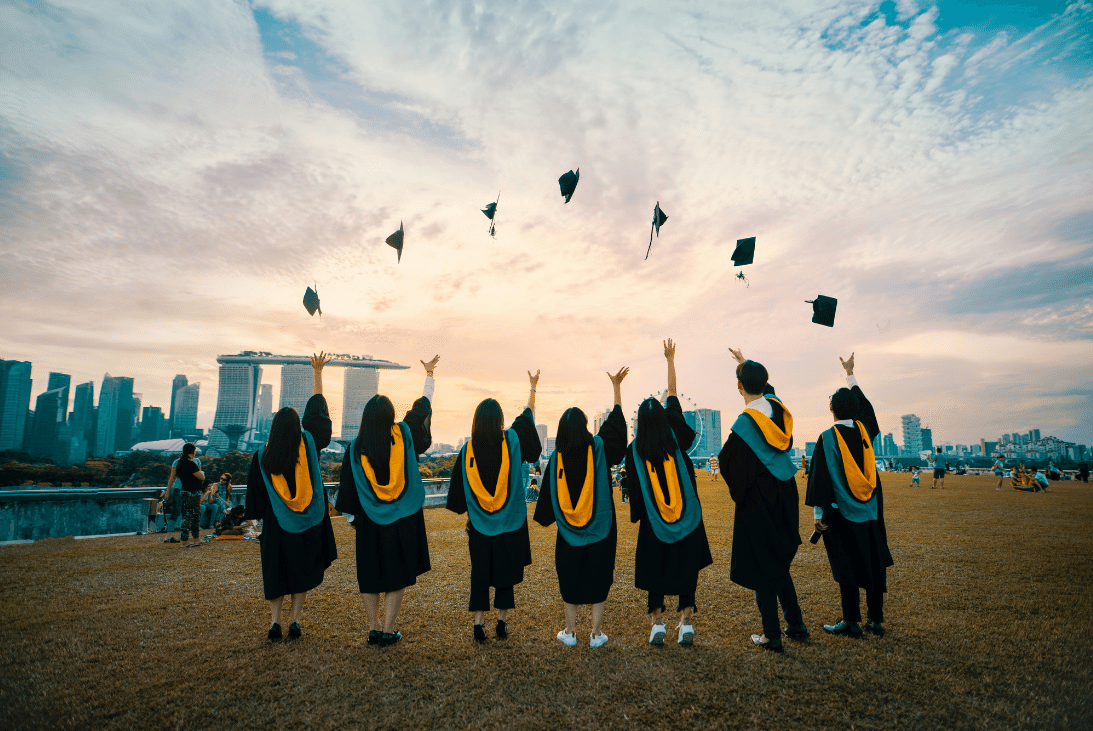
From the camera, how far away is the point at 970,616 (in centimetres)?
452

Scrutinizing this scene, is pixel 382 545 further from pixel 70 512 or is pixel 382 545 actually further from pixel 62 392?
pixel 62 392

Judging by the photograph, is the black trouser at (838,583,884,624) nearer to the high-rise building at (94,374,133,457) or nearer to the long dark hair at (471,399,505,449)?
the long dark hair at (471,399,505,449)

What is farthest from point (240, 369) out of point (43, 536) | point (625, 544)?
point (625, 544)

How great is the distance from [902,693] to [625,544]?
5.97m

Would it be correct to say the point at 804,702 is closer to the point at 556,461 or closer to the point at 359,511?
the point at 556,461

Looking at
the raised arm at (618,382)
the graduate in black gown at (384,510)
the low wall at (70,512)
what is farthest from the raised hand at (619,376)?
the low wall at (70,512)

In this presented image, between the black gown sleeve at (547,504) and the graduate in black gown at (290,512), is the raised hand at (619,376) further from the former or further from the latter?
the graduate in black gown at (290,512)

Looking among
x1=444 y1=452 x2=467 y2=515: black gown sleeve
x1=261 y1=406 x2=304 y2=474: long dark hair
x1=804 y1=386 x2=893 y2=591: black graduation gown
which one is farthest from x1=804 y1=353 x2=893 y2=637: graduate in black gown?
x1=261 y1=406 x2=304 y2=474: long dark hair

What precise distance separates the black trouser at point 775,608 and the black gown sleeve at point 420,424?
121 inches

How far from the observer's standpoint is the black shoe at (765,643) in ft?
12.2

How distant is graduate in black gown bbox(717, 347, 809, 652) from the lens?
3955mm

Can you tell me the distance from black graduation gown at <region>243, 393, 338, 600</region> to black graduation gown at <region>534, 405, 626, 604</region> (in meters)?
1.92

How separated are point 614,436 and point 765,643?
1955mm

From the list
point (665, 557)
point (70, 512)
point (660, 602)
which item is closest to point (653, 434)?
point (665, 557)
